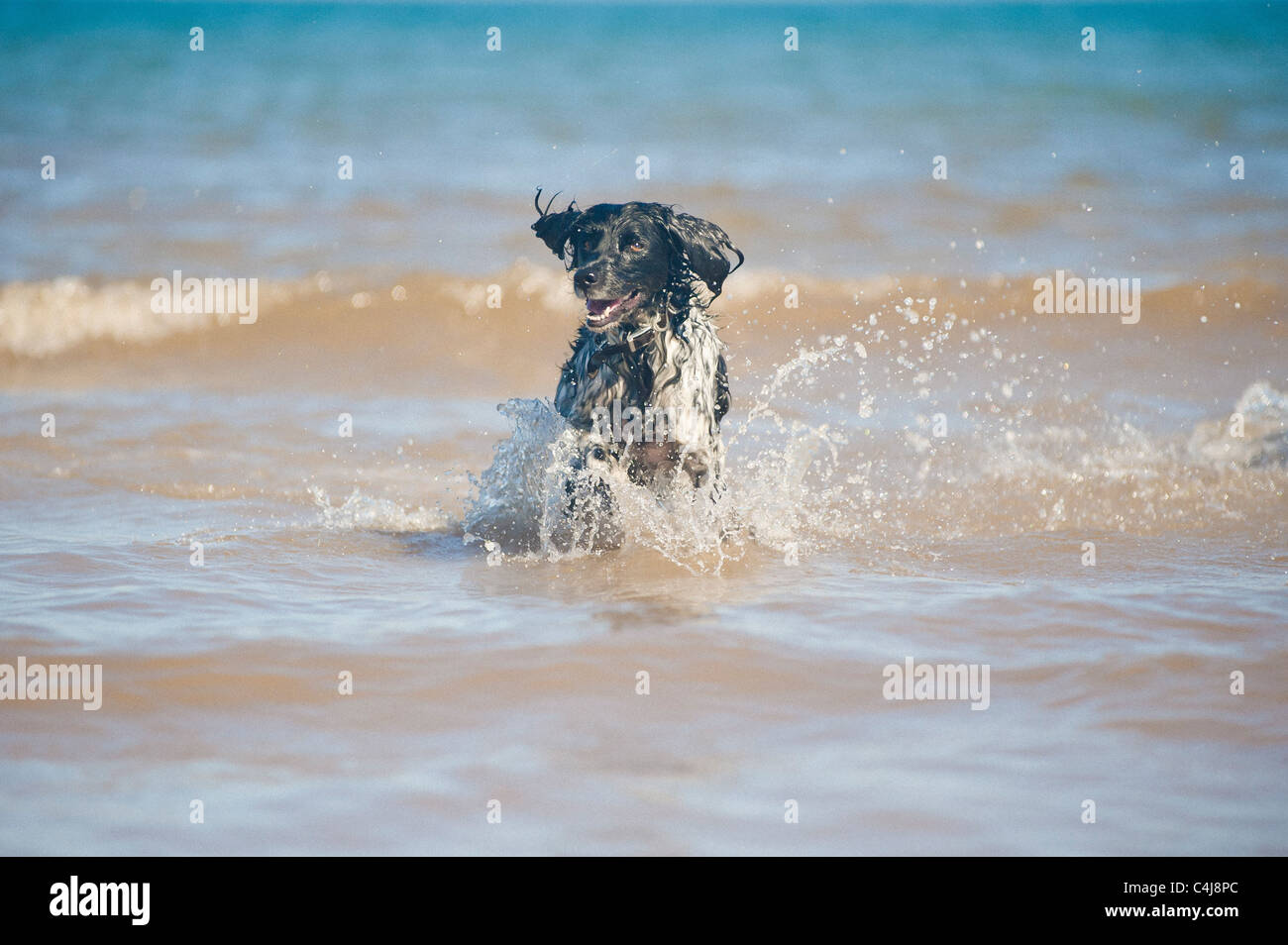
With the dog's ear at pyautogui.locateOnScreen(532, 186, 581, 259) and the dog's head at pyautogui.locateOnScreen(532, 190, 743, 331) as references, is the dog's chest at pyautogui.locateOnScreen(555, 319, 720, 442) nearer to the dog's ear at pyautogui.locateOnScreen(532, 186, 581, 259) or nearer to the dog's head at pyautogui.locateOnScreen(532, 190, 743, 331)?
the dog's head at pyautogui.locateOnScreen(532, 190, 743, 331)

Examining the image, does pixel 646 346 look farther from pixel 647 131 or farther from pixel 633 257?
pixel 647 131

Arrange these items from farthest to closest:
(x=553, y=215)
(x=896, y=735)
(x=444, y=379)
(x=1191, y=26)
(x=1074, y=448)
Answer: (x=1191, y=26), (x=444, y=379), (x=1074, y=448), (x=553, y=215), (x=896, y=735)

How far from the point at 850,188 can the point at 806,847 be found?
11860 millimetres

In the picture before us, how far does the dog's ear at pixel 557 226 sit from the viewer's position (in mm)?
5566

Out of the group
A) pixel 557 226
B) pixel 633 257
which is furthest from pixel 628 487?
pixel 557 226

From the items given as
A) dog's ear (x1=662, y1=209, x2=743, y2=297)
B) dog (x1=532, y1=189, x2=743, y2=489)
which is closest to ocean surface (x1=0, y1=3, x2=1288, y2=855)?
dog (x1=532, y1=189, x2=743, y2=489)

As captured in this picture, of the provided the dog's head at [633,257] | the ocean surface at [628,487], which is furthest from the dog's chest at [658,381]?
the ocean surface at [628,487]

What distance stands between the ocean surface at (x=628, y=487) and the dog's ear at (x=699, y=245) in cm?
106

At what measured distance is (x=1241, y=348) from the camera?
10.2 m

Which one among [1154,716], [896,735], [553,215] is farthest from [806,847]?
[553,215]

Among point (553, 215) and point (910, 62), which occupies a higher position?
point (910, 62)

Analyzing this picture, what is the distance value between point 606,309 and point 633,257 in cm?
26

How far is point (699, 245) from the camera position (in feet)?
17.8

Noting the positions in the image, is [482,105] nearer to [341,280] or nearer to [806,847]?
[341,280]
